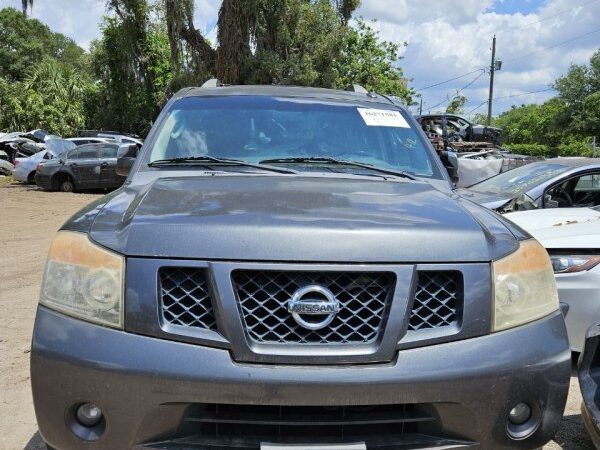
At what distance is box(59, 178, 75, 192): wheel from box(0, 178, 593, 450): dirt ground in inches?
228

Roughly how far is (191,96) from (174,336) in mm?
2215

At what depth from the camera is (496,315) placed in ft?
6.97

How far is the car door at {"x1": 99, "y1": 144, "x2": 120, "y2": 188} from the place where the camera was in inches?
760

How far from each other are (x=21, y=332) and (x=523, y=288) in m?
4.24

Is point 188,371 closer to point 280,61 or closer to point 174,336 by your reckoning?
point 174,336

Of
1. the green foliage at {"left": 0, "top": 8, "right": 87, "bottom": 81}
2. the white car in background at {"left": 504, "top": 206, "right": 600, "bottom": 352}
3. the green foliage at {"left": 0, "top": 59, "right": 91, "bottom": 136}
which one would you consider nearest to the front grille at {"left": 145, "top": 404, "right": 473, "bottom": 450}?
the white car in background at {"left": 504, "top": 206, "right": 600, "bottom": 352}

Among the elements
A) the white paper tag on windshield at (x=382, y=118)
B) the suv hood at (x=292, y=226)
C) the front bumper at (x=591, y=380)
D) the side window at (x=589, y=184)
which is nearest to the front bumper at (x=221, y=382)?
the suv hood at (x=292, y=226)

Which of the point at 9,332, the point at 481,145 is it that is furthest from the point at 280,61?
the point at 9,332


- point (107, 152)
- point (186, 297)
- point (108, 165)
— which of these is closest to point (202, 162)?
point (186, 297)

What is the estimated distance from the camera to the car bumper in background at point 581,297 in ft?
14.0

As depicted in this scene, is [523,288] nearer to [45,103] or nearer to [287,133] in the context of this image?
[287,133]

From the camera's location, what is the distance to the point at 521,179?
807 cm

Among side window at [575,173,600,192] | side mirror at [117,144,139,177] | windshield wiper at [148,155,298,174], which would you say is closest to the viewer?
windshield wiper at [148,155,298,174]

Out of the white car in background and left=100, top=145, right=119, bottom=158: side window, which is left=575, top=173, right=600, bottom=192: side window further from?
left=100, top=145, right=119, bottom=158: side window
